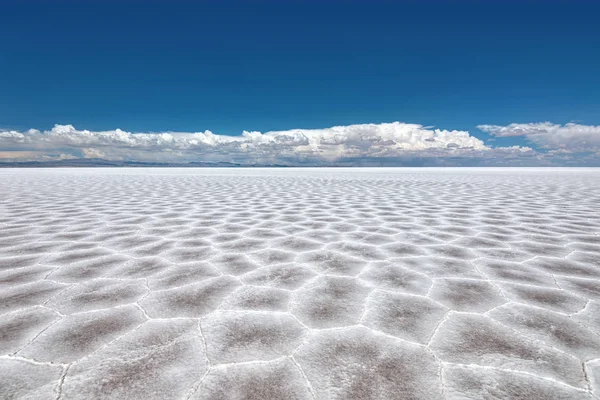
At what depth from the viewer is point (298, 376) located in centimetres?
171

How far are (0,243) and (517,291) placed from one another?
5955 millimetres

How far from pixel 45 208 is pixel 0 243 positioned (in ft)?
12.2

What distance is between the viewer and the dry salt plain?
1674 millimetres

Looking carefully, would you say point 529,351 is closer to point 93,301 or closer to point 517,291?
point 517,291

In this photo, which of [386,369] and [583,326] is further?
[583,326]

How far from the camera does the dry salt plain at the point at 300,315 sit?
167 centimetres

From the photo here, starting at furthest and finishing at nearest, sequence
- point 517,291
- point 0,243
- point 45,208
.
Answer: point 45,208
point 0,243
point 517,291

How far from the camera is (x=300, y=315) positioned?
237 cm

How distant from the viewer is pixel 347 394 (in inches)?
62.5

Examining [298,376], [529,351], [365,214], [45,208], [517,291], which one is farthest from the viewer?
[45,208]

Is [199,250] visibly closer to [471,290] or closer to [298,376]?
[298,376]

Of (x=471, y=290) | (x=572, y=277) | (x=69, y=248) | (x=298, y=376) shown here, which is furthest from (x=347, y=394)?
(x=69, y=248)

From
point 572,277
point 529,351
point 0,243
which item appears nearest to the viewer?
point 529,351

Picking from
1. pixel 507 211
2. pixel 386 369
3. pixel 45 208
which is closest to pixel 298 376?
pixel 386 369
